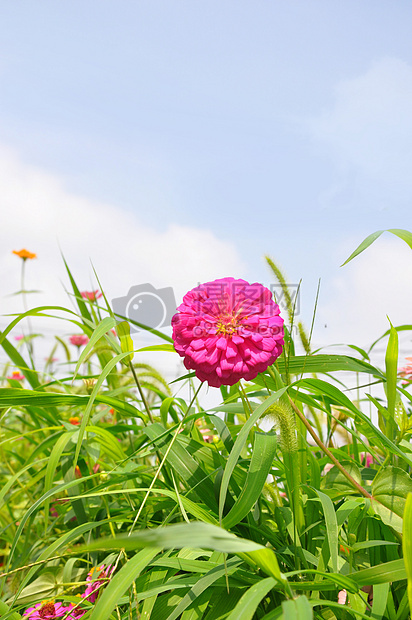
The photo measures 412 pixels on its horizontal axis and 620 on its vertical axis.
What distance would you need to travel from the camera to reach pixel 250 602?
1.31 feet

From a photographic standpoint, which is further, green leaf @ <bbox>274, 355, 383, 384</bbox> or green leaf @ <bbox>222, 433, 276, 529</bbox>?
green leaf @ <bbox>274, 355, 383, 384</bbox>

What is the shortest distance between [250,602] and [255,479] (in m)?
0.15

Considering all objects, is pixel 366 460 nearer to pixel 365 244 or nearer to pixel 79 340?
pixel 365 244

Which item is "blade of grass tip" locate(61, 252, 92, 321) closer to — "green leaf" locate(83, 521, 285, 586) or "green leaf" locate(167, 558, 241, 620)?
"green leaf" locate(167, 558, 241, 620)

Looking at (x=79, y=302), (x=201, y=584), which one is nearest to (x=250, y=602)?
(x=201, y=584)

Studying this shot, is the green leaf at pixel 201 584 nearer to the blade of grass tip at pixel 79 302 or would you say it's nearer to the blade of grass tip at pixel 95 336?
the blade of grass tip at pixel 95 336

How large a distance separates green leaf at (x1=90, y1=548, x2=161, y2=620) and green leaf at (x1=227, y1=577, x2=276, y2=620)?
4.0 inches

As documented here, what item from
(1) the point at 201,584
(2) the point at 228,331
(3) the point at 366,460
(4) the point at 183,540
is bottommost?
(3) the point at 366,460

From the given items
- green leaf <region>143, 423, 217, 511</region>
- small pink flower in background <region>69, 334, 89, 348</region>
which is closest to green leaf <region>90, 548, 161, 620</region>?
green leaf <region>143, 423, 217, 511</region>

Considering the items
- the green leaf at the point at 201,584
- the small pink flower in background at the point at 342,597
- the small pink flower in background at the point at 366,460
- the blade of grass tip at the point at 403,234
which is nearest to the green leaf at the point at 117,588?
the green leaf at the point at 201,584

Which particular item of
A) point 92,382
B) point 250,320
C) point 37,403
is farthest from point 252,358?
point 92,382

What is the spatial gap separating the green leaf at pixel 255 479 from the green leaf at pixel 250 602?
0.11 m

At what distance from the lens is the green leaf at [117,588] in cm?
46

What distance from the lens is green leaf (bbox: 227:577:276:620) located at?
392 mm
